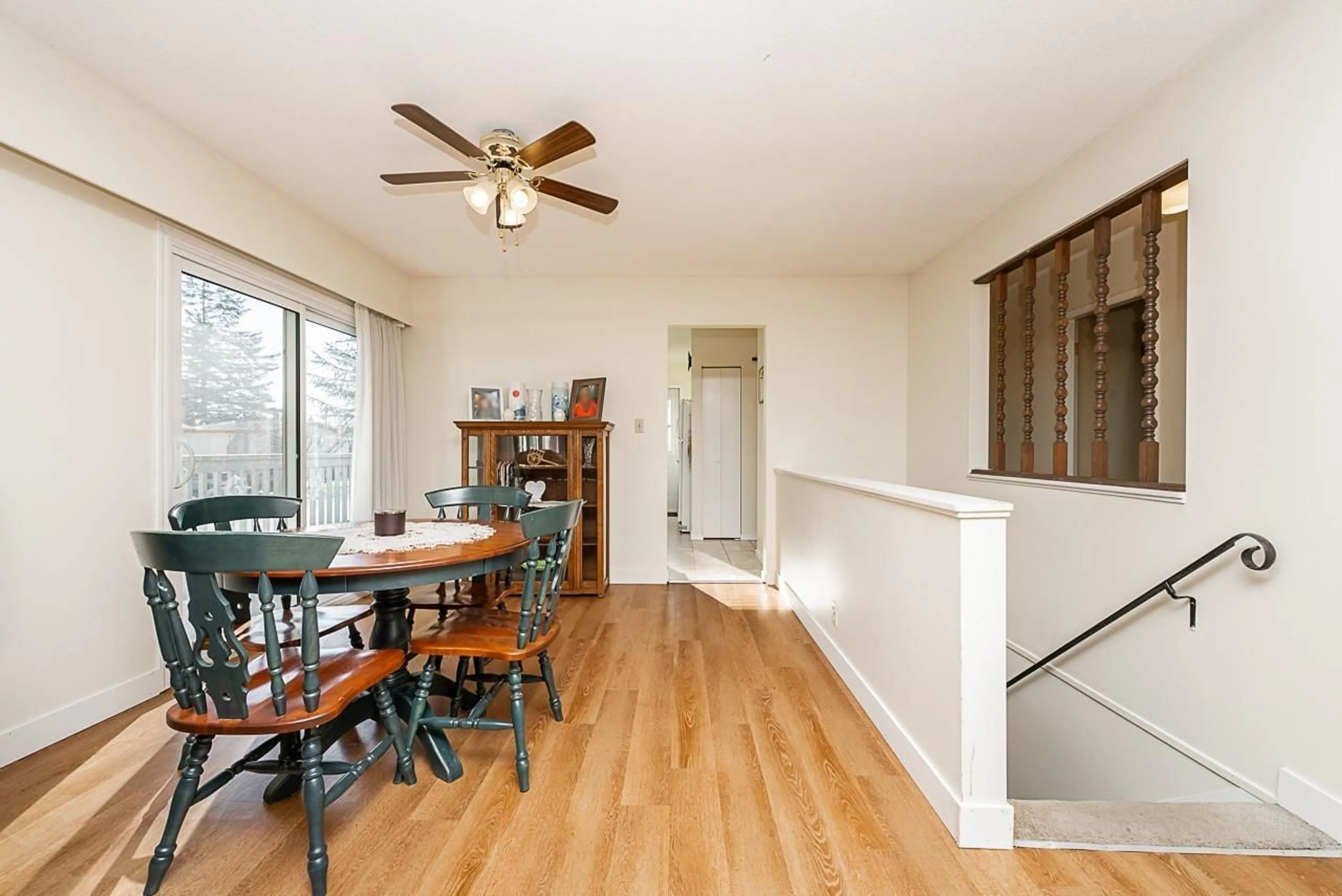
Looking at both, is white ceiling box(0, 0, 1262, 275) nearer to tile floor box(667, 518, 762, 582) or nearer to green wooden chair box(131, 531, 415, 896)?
green wooden chair box(131, 531, 415, 896)

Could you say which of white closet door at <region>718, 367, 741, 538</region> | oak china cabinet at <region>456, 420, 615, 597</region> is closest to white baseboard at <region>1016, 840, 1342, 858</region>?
oak china cabinet at <region>456, 420, 615, 597</region>

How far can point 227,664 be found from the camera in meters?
1.40

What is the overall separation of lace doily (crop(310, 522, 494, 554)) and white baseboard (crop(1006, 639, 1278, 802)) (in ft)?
8.58

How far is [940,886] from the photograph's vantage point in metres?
1.49

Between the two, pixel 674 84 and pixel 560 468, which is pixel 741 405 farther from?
pixel 674 84

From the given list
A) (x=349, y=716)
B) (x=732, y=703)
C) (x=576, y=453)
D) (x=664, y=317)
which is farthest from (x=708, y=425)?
(x=349, y=716)

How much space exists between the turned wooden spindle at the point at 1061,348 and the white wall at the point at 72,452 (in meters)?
4.24

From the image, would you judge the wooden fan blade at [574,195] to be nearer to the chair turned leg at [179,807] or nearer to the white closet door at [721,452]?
the chair turned leg at [179,807]

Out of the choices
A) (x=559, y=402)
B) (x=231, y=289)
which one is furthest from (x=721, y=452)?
(x=231, y=289)

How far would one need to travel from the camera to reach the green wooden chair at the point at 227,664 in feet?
4.53

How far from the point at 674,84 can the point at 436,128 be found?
884 mm

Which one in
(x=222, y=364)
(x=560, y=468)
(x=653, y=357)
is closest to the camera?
(x=222, y=364)

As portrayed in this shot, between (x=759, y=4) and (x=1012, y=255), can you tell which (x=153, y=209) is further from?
(x=1012, y=255)

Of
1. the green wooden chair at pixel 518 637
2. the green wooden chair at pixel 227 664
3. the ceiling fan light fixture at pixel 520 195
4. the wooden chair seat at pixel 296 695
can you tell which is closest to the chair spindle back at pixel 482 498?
the green wooden chair at pixel 518 637
